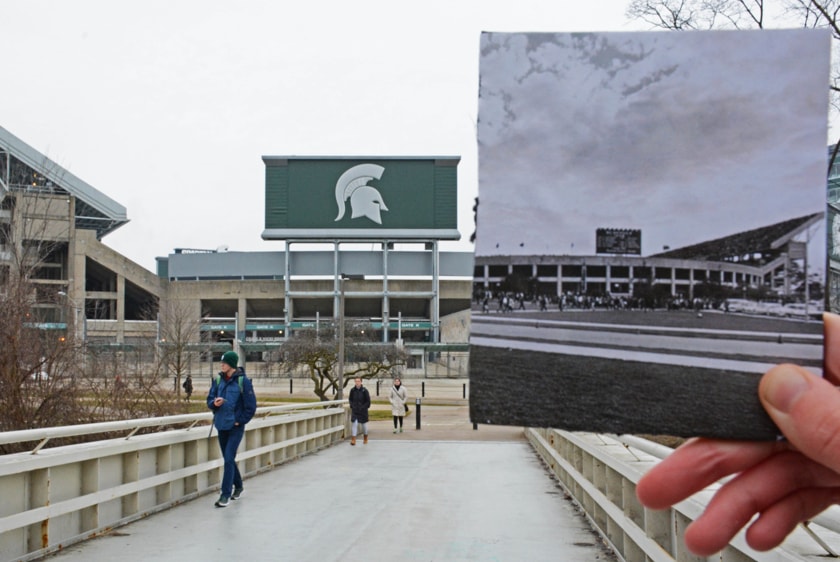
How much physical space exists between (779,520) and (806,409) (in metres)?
→ 0.32

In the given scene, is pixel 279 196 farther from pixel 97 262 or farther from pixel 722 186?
pixel 722 186

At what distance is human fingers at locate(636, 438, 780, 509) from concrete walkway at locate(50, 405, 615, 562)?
6.72 meters

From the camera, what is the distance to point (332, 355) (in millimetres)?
41969

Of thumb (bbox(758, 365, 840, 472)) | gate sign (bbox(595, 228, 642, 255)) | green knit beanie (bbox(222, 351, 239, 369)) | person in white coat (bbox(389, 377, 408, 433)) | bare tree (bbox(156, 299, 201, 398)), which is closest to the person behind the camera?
thumb (bbox(758, 365, 840, 472))

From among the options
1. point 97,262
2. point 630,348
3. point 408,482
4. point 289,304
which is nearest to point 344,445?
point 408,482

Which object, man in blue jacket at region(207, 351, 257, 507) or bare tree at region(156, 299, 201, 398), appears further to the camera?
bare tree at region(156, 299, 201, 398)

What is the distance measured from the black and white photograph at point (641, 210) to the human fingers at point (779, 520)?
12.6 inches

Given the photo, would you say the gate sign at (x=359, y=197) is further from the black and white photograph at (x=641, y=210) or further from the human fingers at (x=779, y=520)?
the human fingers at (x=779, y=520)

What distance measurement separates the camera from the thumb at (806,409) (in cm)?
167

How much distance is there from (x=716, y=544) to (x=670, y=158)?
0.84 m

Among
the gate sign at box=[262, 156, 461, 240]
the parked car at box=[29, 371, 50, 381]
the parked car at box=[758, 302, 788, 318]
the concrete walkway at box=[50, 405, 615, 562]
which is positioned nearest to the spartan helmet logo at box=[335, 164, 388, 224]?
the gate sign at box=[262, 156, 461, 240]

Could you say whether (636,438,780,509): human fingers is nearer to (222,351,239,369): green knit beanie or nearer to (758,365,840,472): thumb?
(758,365,840,472): thumb

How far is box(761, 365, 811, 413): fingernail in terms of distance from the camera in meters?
1.71

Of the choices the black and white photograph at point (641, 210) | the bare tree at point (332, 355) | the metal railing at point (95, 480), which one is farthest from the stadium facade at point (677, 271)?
the bare tree at point (332, 355)
